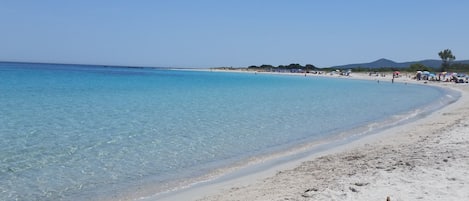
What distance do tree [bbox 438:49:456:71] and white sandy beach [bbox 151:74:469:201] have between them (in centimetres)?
11356

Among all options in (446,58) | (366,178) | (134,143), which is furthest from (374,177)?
(446,58)

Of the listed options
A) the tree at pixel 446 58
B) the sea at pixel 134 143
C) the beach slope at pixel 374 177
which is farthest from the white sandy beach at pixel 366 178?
the tree at pixel 446 58

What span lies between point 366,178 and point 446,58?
120 metres

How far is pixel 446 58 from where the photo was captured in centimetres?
11294

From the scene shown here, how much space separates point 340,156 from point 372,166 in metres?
2.02

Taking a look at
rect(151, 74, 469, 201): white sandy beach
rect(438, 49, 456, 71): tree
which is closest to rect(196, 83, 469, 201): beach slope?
rect(151, 74, 469, 201): white sandy beach

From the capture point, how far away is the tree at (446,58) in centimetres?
11156

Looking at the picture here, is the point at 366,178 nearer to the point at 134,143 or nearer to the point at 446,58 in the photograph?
the point at 134,143

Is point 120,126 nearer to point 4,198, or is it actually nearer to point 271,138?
point 271,138

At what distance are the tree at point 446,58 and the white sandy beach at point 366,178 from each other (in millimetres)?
113558

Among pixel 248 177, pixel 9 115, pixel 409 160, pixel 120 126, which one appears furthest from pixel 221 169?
pixel 9 115

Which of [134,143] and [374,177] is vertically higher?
[374,177]

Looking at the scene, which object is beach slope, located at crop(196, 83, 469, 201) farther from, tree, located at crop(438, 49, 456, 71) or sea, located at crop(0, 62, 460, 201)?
tree, located at crop(438, 49, 456, 71)

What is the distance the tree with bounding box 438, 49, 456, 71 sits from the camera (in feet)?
366
